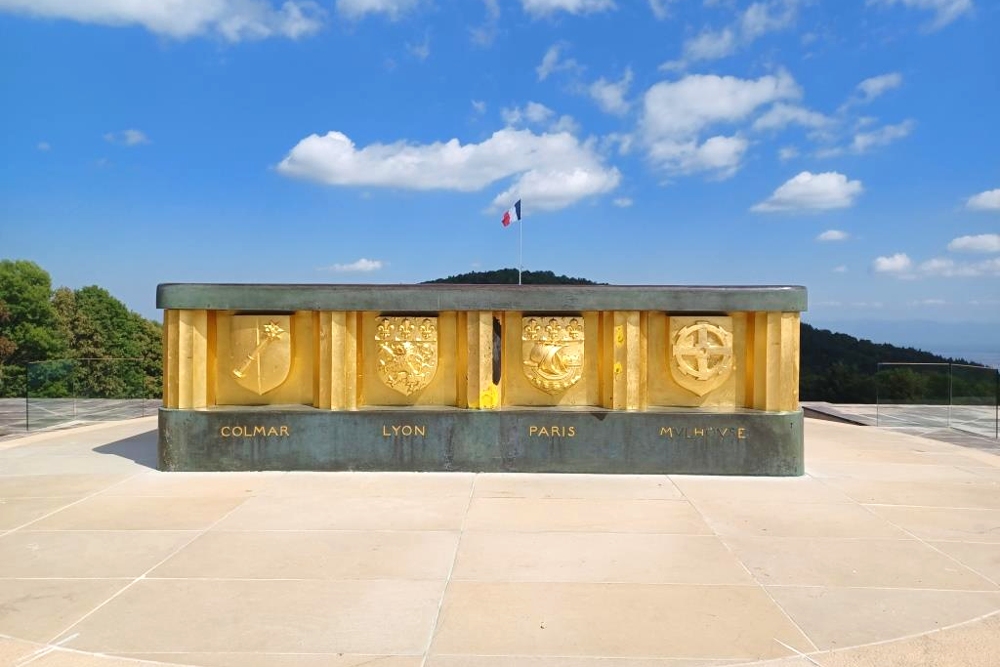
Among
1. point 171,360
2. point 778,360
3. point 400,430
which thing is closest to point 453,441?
point 400,430

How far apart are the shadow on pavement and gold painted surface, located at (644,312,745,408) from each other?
20.9 feet

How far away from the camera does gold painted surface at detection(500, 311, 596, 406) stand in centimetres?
838

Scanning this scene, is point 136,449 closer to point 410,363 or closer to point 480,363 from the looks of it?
point 410,363

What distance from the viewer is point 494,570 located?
4883mm

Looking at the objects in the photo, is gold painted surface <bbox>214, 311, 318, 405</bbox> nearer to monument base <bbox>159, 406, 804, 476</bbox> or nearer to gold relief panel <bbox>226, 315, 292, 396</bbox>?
gold relief panel <bbox>226, 315, 292, 396</bbox>

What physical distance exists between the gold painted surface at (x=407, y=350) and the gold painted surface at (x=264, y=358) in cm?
88

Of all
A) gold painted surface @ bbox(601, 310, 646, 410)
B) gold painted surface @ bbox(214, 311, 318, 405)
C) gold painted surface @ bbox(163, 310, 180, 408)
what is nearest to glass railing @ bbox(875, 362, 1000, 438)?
gold painted surface @ bbox(601, 310, 646, 410)

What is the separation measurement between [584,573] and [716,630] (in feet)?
3.54

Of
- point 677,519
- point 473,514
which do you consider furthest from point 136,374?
point 677,519

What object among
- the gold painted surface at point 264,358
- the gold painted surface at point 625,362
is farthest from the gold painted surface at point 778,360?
the gold painted surface at point 264,358

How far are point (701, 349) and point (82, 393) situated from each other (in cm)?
1251

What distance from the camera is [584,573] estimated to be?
4844 millimetres

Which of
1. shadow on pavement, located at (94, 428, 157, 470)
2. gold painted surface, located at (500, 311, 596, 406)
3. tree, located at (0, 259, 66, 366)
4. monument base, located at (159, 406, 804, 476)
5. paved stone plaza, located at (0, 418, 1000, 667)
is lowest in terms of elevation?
paved stone plaza, located at (0, 418, 1000, 667)

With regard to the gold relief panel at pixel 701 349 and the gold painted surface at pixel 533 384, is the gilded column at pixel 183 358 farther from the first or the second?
the gold relief panel at pixel 701 349
